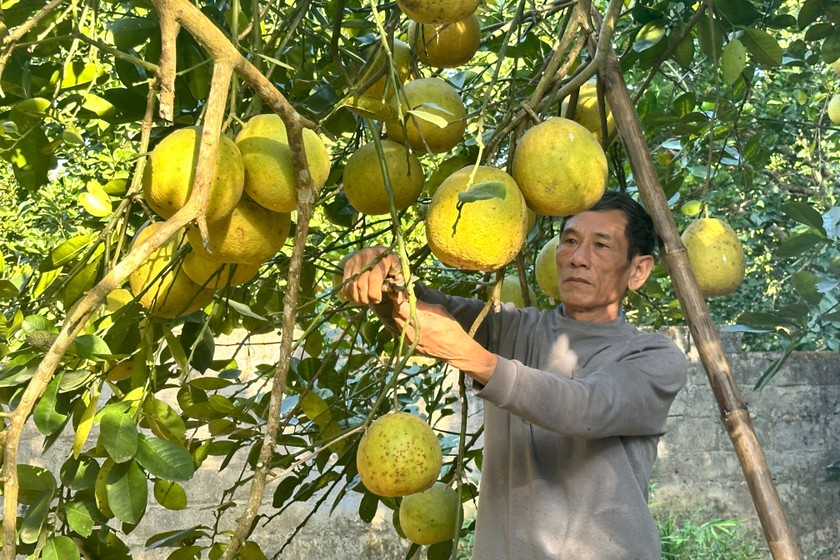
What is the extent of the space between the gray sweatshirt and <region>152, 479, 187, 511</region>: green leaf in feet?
1.59

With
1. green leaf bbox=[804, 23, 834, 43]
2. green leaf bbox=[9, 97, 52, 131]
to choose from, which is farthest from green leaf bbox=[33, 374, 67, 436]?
green leaf bbox=[804, 23, 834, 43]

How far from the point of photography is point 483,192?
1.04 meters

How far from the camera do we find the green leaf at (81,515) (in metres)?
1.28

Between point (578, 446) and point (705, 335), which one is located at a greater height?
point (705, 335)

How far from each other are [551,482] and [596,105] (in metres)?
0.67

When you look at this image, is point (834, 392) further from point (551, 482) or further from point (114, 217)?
point (114, 217)

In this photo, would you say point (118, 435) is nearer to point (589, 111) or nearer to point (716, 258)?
point (589, 111)

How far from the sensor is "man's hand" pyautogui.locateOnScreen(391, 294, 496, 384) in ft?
→ 4.52

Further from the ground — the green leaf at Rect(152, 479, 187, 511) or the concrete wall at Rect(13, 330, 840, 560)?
the concrete wall at Rect(13, 330, 840, 560)

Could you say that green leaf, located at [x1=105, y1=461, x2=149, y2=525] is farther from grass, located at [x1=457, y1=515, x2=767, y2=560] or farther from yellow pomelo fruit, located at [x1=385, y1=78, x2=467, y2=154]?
grass, located at [x1=457, y1=515, x2=767, y2=560]

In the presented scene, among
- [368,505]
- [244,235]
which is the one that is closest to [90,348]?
[244,235]

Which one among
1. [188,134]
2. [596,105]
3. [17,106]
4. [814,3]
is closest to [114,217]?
[188,134]

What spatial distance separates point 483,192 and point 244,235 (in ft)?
1.01

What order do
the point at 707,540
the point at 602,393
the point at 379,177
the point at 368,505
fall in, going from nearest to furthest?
the point at 379,177 < the point at 602,393 < the point at 368,505 < the point at 707,540
